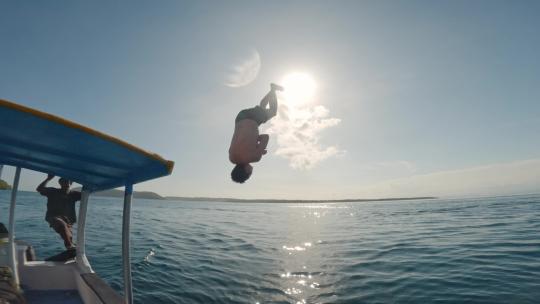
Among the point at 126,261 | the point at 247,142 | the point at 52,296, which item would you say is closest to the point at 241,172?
the point at 247,142

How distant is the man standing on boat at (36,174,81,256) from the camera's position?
7590mm

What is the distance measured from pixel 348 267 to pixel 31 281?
391 inches

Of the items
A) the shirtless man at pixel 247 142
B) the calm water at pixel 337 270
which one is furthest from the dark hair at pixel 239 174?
the calm water at pixel 337 270

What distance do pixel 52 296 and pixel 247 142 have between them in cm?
522

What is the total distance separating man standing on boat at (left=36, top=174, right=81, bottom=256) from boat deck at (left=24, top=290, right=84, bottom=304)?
4.08 feet

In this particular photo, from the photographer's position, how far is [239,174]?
15.5 ft

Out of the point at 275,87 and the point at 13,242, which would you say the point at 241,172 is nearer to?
the point at 275,87

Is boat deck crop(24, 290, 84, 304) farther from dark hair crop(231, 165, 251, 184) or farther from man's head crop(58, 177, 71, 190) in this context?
dark hair crop(231, 165, 251, 184)

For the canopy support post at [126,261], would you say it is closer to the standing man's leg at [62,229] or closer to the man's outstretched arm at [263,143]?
the man's outstretched arm at [263,143]

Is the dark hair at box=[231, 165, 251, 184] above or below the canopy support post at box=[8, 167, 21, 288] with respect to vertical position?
above

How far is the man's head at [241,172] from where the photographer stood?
472cm

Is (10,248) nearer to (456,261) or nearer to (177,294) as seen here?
(177,294)

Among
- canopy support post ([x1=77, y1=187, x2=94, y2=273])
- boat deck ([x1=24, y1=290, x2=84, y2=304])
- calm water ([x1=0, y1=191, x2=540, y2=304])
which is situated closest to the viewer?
boat deck ([x1=24, y1=290, x2=84, y2=304])

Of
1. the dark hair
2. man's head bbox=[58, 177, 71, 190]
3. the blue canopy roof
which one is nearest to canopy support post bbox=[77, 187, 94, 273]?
man's head bbox=[58, 177, 71, 190]
